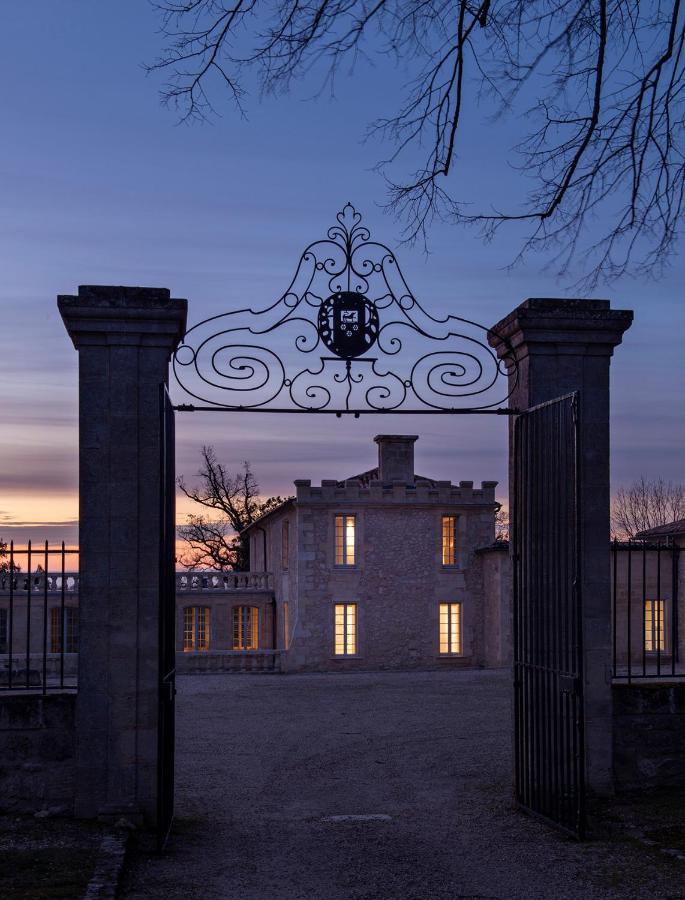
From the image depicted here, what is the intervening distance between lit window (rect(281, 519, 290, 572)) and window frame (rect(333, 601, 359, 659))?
2.70 meters

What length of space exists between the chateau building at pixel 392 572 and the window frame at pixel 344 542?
2 cm

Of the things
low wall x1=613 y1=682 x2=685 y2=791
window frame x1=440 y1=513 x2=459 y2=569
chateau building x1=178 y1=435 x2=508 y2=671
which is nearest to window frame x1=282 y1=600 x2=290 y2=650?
chateau building x1=178 y1=435 x2=508 y2=671

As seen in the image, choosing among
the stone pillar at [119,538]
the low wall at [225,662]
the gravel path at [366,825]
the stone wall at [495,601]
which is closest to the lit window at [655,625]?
the gravel path at [366,825]

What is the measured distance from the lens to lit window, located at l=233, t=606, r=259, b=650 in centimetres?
2912

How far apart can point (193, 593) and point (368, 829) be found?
70.1ft

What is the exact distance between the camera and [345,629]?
25109 mm

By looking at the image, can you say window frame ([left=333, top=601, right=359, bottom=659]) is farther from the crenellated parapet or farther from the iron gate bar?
the iron gate bar

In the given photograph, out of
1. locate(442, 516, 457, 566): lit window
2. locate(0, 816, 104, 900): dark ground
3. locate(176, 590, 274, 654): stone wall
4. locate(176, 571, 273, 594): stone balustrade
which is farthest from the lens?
locate(176, 571, 273, 594): stone balustrade

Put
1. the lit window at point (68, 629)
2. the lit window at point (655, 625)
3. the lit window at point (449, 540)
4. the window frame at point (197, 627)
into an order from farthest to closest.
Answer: the window frame at point (197, 627), the lit window at point (68, 629), the lit window at point (449, 540), the lit window at point (655, 625)

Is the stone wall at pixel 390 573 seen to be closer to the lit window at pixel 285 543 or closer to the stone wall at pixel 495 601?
the stone wall at pixel 495 601

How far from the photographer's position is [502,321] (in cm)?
795

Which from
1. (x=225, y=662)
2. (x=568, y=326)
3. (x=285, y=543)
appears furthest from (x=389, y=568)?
(x=568, y=326)

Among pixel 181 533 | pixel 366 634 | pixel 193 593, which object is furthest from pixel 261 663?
pixel 181 533

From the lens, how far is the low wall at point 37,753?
7086 millimetres
